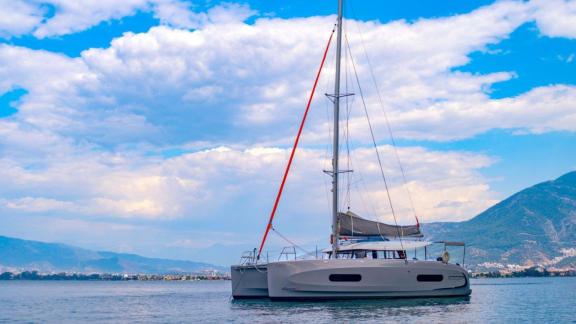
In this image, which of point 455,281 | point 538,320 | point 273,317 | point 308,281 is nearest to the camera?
point 273,317

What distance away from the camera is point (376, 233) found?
42.0 metres

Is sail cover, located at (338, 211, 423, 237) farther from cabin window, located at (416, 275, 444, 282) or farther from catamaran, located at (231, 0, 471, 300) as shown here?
cabin window, located at (416, 275, 444, 282)

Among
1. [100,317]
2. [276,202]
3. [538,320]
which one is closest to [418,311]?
[538,320]

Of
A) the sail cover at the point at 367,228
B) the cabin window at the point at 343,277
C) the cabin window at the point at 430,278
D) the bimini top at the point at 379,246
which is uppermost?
the sail cover at the point at 367,228

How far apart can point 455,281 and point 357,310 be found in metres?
10.3

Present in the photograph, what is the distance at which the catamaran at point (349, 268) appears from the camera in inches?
1443

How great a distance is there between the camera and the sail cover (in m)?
40.6

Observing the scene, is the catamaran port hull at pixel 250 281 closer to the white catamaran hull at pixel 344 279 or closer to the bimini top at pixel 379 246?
the white catamaran hull at pixel 344 279

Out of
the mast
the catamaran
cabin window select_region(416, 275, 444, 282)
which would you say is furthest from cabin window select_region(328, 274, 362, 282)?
cabin window select_region(416, 275, 444, 282)

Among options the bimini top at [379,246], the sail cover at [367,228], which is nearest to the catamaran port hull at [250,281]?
the bimini top at [379,246]

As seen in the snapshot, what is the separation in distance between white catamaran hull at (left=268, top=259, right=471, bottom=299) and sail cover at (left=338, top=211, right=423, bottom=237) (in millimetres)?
3560

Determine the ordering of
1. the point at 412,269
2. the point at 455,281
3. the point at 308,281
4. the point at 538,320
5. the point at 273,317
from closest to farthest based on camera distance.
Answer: the point at 273,317
the point at 538,320
the point at 308,281
the point at 412,269
the point at 455,281

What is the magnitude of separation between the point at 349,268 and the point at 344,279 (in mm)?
684

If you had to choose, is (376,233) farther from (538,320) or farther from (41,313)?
(41,313)
